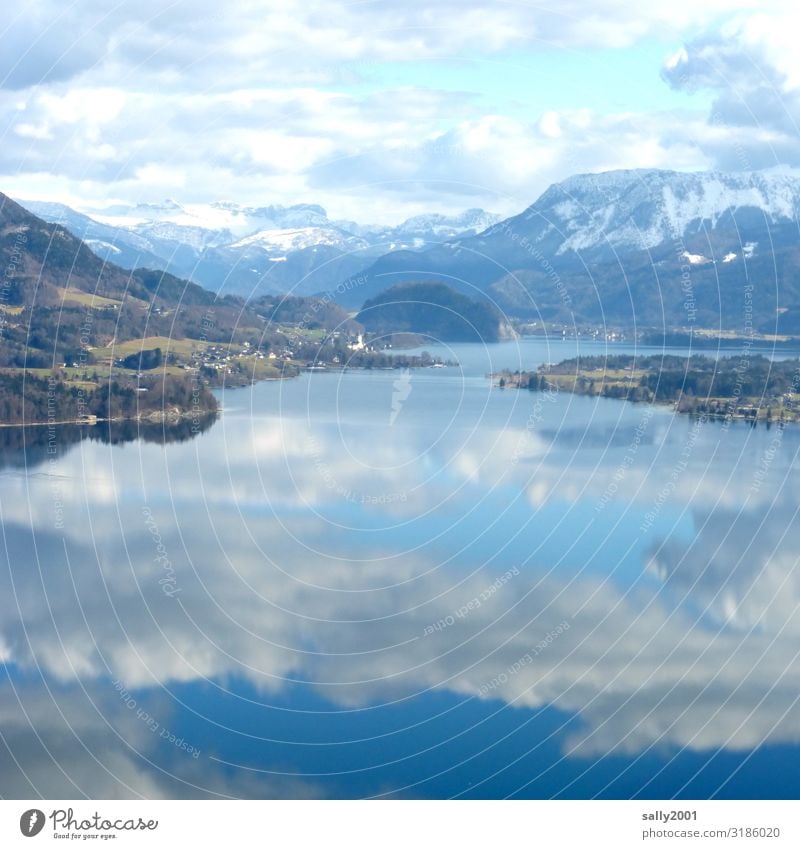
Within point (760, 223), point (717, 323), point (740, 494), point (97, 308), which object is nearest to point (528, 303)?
point (717, 323)

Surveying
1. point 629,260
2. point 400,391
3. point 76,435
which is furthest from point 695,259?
point 76,435

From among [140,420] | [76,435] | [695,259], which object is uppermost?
[695,259]

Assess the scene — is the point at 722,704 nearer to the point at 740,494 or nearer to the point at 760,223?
the point at 740,494

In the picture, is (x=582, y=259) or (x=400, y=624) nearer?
(x=400, y=624)

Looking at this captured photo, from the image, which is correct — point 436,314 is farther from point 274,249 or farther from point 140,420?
point 274,249
